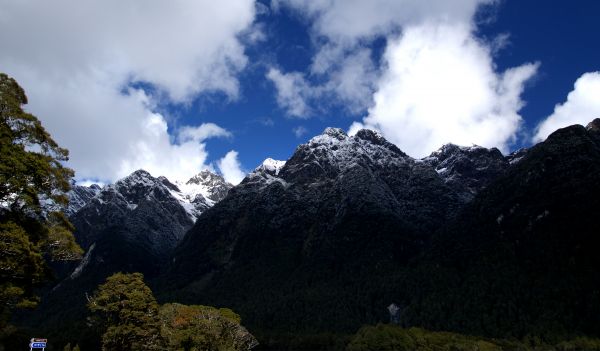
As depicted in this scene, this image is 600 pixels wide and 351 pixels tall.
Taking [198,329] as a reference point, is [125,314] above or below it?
below

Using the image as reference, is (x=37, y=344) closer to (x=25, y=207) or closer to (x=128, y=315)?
(x=25, y=207)

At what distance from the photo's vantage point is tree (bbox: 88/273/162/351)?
53656 millimetres

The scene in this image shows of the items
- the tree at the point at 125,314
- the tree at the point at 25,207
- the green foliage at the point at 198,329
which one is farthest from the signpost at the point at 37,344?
the green foliage at the point at 198,329

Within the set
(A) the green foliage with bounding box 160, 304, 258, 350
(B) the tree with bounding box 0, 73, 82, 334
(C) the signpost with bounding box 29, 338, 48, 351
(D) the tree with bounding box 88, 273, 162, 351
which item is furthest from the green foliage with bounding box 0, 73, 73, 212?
(A) the green foliage with bounding box 160, 304, 258, 350

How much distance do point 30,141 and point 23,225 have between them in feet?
13.0

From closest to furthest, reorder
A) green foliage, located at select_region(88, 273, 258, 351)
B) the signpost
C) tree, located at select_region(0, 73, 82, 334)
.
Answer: tree, located at select_region(0, 73, 82, 334)
the signpost
green foliage, located at select_region(88, 273, 258, 351)

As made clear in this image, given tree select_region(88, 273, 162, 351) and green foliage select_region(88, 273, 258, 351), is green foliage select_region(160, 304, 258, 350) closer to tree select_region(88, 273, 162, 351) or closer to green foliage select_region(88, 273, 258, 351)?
green foliage select_region(88, 273, 258, 351)

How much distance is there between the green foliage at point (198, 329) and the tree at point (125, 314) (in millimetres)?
12212

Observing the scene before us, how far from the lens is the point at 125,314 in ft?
178

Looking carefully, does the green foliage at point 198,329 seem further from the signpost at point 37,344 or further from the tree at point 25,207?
the tree at point 25,207

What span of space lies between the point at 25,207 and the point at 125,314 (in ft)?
108

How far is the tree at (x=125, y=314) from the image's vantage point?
176ft

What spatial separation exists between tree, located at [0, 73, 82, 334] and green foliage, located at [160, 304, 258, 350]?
152 feet

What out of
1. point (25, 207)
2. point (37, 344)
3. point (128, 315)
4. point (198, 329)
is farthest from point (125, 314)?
point (25, 207)
